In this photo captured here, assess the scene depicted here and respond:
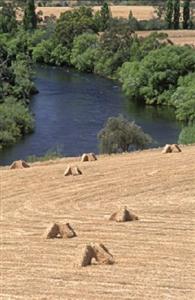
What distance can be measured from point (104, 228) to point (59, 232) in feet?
3.00

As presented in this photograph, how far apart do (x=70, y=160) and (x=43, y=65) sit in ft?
214

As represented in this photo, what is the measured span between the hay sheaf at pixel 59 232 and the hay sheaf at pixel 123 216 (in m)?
1.09

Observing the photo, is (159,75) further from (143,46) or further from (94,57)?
(94,57)

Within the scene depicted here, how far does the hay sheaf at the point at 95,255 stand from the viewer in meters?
12.7

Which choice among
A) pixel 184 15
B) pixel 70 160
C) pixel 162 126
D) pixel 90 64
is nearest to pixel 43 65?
pixel 90 64

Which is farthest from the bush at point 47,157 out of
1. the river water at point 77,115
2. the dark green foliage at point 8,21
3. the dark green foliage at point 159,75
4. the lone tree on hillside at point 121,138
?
the dark green foliage at point 8,21

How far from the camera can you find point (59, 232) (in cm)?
1445

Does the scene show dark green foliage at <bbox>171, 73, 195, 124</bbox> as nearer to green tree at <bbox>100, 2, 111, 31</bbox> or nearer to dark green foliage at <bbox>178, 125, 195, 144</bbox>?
dark green foliage at <bbox>178, 125, 195, 144</bbox>

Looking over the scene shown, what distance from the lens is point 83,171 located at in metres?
19.7

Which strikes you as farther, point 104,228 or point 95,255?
point 104,228

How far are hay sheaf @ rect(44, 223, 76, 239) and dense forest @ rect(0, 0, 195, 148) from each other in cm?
3445

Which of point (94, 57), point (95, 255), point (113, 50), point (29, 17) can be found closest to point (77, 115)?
point (113, 50)

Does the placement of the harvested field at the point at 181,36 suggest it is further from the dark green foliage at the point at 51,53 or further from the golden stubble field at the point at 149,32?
the dark green foliage at the point at 51,53

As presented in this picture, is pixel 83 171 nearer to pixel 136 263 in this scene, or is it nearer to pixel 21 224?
pixel 21 224
